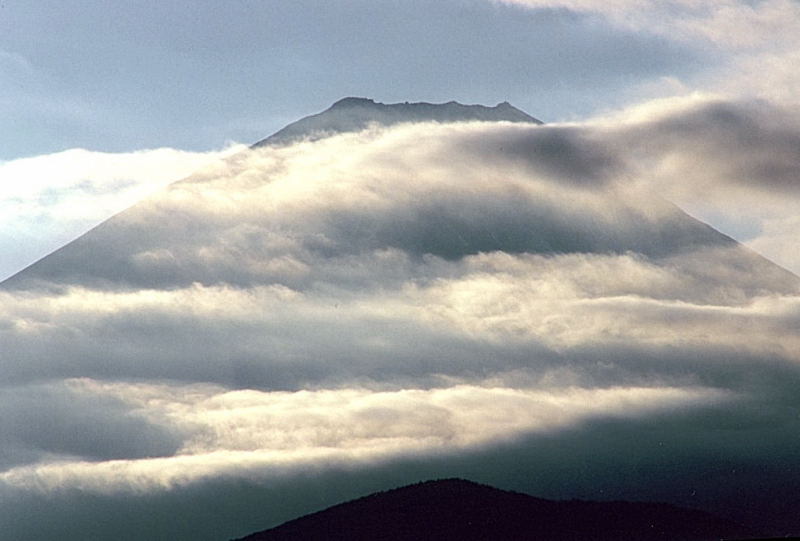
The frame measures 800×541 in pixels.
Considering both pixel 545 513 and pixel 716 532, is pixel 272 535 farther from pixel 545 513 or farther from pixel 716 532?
pixel 716 532

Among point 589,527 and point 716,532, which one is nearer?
point 716,532

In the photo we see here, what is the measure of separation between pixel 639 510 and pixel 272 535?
47.3m

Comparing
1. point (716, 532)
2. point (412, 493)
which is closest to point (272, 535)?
point (412, 493)

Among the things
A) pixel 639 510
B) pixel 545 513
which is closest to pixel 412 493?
pixel 545 513

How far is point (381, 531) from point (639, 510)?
3361 cm

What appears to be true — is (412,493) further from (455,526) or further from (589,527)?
(589,527)

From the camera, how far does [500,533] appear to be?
5177 inches

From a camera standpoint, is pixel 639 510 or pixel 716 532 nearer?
pixel 716 532

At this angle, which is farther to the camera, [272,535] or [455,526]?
[455,526]

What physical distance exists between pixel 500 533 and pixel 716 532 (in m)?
26.7

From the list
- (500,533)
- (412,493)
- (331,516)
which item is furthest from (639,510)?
(331,516)

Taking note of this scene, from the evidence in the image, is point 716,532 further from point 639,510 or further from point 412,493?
point 412,493

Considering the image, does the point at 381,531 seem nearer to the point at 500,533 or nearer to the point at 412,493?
the point at 412,493

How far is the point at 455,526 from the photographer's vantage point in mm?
134875
